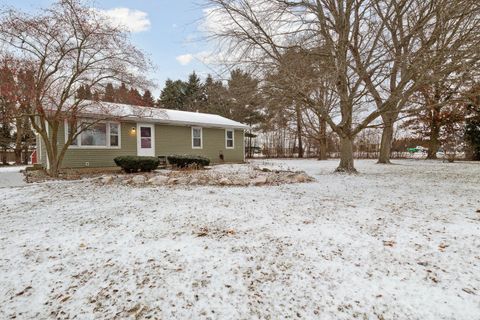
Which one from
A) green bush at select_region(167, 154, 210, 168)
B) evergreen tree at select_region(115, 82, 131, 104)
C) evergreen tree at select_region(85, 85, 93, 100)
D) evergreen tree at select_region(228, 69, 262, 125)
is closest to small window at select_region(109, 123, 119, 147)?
green bush at select_region(167, 154, 210, 168)

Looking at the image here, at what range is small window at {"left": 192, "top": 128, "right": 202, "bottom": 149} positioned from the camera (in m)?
14.7

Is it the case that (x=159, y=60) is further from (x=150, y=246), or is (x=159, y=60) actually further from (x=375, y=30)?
(x=150, y=246)

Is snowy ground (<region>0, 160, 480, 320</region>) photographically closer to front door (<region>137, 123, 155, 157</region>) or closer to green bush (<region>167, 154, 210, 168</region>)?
green bush (<region>167, 154, 210, 168</region>)

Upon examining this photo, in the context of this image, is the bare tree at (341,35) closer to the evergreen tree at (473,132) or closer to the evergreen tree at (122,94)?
the evergreen tree at (122,94)

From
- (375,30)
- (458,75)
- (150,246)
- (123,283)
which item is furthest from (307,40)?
(123,283)

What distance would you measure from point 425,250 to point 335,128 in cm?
711

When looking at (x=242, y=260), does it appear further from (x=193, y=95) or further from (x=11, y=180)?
(x=193, y=95)

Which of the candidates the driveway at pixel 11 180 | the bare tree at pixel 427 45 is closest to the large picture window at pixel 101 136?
the driveway at pixel 11 180

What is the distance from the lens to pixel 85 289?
2172 millimetres

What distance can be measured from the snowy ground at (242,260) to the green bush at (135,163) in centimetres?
518

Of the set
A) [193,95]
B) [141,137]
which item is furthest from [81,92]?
[193,95]

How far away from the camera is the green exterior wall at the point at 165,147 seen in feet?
36.1

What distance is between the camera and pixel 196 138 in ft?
48.6

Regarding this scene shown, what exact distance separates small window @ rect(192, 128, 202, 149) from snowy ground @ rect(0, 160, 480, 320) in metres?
10.1
